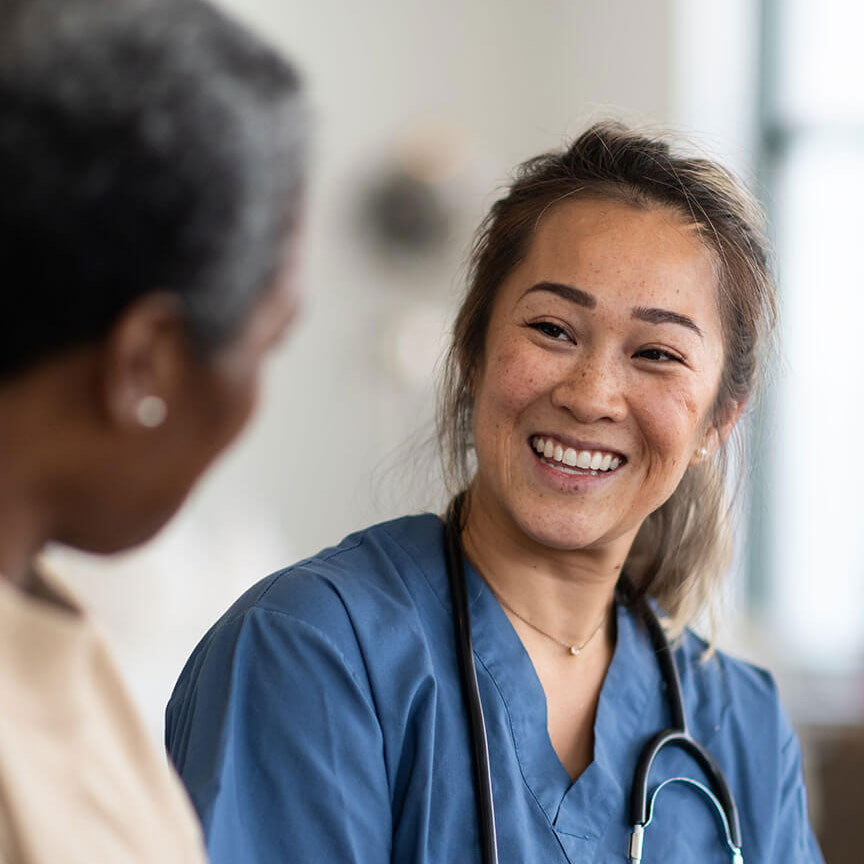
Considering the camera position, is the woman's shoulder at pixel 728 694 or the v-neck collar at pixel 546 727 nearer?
the v-neck collar at pixel 546 727

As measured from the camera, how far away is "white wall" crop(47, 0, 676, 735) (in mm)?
3986

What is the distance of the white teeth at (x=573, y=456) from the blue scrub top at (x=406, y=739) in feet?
0.55

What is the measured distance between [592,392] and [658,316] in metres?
0.11

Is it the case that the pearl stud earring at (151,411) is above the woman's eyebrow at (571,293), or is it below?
below

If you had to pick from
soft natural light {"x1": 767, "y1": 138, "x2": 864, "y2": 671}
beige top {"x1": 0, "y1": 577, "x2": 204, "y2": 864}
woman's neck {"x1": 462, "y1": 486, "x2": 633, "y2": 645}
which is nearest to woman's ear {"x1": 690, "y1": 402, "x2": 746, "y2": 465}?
woman's neck {"x1": 462, "y1": 486, "x2": 633, "y2": 645}

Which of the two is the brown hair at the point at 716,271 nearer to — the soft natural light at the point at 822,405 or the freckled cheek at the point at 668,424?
the freckled cheek at the point at 668,424

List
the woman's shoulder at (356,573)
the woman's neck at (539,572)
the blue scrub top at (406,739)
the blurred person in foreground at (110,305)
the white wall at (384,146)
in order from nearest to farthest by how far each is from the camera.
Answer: the blurred person in foreground at (110,305) < the blue scrub top at (406,739) < the woman's shoulder at (356,573) < the woman's neck at (539,572) < the white wall at (384,146)

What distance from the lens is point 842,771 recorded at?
3078 mm

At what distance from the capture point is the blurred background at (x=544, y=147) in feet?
13.1

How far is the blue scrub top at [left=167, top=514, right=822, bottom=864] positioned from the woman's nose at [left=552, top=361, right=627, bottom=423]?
0.23 m

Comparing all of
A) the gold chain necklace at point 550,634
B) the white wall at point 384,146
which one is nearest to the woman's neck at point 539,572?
the gold chain necklace at point 550,634

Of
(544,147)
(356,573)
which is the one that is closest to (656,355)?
(356,573)

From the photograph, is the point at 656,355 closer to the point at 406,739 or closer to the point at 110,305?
the point at 406,739

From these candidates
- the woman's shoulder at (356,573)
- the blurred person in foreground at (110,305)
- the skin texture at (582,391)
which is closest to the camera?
the blurred person in foreground at (110,305)
